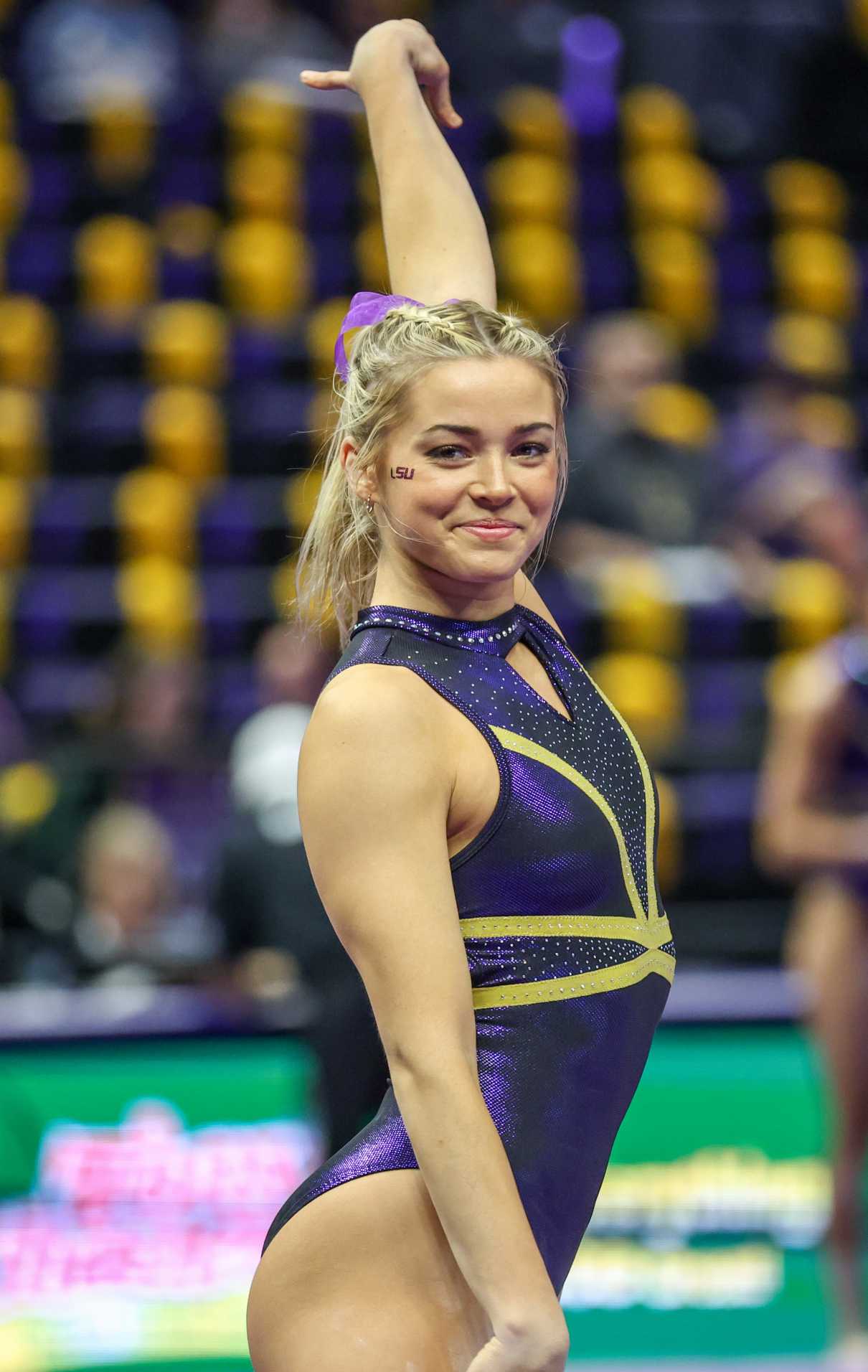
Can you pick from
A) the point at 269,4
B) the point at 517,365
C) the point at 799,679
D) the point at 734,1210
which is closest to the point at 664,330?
the point at 269,4

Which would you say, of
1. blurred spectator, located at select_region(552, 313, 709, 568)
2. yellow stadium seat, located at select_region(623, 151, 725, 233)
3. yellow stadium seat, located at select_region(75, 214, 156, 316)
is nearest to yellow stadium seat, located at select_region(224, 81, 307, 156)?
yellow stadium seat, located at select_region(75, 214, 156, 316)

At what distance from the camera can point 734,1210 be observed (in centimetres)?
487

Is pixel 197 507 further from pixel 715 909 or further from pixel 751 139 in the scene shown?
pixel 751 139

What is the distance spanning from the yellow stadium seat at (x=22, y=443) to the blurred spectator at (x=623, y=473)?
2349mm

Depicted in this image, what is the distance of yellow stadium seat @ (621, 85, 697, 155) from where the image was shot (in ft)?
33.5

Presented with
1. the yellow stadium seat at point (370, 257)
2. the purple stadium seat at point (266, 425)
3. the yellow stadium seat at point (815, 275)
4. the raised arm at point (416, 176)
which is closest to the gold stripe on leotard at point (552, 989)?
the raised arm at point (416, 176)

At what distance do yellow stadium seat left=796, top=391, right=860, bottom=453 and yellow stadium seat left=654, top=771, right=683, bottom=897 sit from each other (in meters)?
2.32

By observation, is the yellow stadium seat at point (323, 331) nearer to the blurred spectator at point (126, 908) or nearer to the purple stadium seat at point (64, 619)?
the purple stadium seat at point (64, 619)

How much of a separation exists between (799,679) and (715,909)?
132 centimetres

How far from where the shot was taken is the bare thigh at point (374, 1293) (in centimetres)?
158

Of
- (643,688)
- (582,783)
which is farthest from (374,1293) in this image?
(643,688)

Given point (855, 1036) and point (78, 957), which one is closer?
point (855, 1036)

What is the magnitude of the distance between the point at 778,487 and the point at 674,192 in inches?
117

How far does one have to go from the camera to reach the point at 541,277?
913 cm
